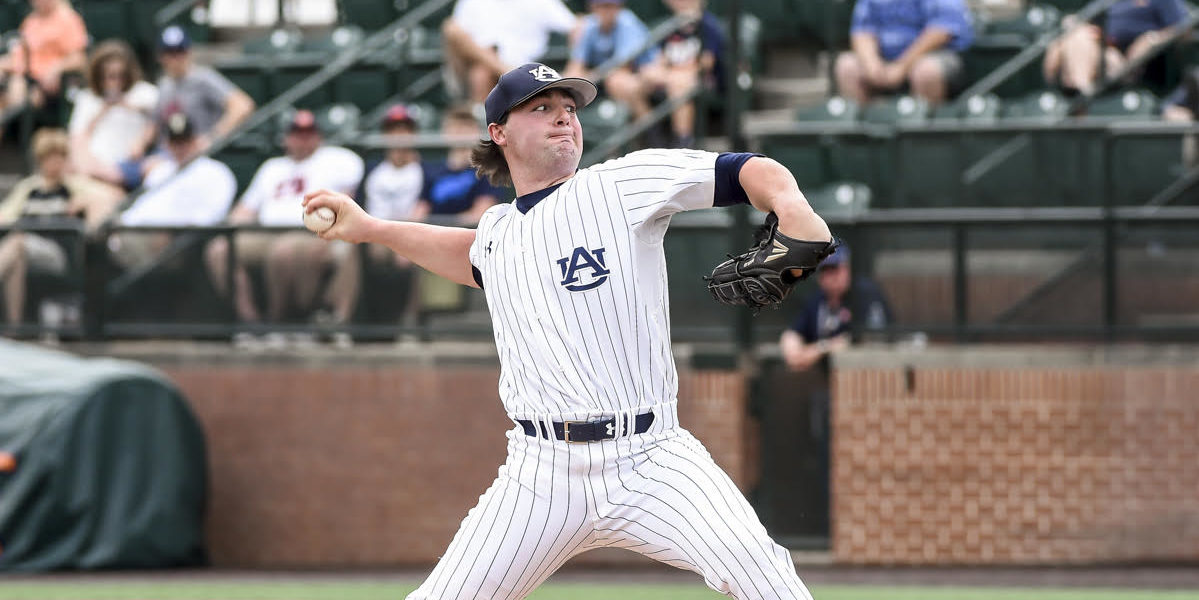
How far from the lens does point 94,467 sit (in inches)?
380

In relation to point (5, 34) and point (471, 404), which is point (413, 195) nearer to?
point (471, 404)

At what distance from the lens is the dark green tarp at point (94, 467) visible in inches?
374

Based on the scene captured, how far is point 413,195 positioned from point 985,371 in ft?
11.2

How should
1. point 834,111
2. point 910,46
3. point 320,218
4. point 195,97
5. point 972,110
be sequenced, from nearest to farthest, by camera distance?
point 320,218, point 972,110, point 910,46, point 834,111, point 195,97

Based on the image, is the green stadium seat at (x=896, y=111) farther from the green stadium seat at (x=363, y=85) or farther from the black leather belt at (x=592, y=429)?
the black leather belt at (x=592, y=429)

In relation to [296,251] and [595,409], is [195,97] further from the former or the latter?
[595,409]

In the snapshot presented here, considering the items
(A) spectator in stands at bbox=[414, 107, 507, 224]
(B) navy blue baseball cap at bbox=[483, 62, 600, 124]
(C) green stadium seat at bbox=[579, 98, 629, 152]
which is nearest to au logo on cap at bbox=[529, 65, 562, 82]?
(B) navy blue baseball cap at bbox=[483, 62, 600, 124]

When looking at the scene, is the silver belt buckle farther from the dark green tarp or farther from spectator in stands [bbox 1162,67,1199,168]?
the dark green tarp

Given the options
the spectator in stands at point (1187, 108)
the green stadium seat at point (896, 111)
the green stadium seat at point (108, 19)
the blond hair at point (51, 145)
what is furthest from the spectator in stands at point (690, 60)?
the green stadium seat at point (108, 19)

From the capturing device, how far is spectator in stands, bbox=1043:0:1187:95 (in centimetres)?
1006

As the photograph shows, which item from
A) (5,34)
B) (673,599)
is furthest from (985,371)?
(5,34)

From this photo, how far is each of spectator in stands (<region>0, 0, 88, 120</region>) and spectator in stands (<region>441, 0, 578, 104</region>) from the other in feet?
11.0

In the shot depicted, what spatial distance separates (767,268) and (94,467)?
678 cm

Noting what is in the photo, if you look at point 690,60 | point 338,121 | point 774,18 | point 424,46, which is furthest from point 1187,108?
point 424,46
